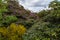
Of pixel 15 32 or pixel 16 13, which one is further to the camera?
pixel 16 13

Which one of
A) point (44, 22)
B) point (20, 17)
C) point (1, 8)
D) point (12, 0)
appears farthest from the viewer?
point (12, 0)

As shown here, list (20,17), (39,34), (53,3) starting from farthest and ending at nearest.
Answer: (20,17), (53,3), (39,34)

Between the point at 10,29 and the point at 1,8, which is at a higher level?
the point at 1,8

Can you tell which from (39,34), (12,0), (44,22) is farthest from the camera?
(12,0)

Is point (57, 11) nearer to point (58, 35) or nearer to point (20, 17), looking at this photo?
point (58, 35)

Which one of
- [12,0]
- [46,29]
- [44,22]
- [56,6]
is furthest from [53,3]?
[12,0]

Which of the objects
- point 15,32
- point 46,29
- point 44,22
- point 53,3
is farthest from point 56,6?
point 15,32

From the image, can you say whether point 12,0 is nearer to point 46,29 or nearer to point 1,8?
point 1,8

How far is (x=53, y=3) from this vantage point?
931 centimetres

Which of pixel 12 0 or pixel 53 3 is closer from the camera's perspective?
pixel 53 3

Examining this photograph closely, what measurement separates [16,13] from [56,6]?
302cm

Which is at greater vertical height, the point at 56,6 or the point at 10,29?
the point at 56,6

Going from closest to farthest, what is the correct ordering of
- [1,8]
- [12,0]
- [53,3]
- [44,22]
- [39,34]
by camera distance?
[39,34] < [44,22] < [53,3] < [1,8] < [12,0]

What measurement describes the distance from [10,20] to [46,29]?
264 centimetres
